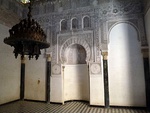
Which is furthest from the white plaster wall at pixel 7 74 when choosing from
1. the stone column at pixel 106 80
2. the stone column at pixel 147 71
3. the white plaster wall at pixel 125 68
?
the stone column at pixel 147 71

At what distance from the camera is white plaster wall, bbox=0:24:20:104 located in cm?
471

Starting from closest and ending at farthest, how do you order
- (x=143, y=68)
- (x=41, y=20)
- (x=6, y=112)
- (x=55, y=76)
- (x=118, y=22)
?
Answer: (x=6, y=112) < (x=143, y=68) < (x=118, y=22) < (x=55, y=76) < (x=41, y=20)

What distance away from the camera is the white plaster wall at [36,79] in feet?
17.1

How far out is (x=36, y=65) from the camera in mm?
5363

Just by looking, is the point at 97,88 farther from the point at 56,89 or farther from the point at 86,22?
the point at 86,22

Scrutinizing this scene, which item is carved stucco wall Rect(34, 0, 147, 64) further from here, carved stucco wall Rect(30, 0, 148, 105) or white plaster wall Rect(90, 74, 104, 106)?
white plaster wall Rect(90, 74, 104, 106)

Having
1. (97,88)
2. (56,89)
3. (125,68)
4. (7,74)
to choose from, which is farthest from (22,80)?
(125,68)

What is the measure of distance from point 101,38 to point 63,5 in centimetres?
185

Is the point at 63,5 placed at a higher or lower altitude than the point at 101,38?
higher

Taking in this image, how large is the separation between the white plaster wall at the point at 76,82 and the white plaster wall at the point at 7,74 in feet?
5.85

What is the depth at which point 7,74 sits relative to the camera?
193 inches

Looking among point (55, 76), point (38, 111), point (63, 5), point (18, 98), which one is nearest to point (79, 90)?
point (55, 76)

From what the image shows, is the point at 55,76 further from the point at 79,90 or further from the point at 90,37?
the point at 90,37

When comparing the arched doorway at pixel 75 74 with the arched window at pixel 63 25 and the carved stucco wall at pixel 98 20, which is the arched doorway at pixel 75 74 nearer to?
the carved stucco wall at pixel 98 20
